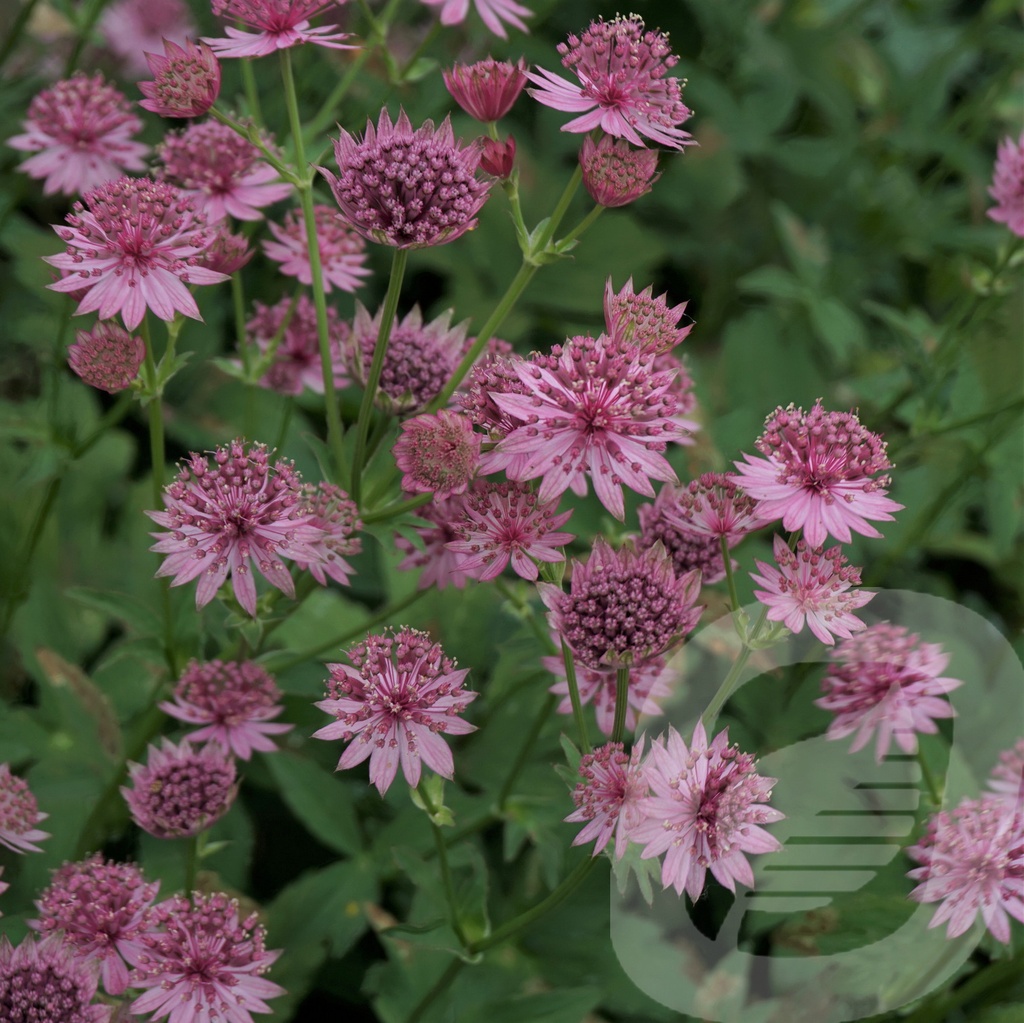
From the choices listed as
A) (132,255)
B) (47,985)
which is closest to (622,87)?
(132,255)

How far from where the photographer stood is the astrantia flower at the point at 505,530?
1006 millimetres

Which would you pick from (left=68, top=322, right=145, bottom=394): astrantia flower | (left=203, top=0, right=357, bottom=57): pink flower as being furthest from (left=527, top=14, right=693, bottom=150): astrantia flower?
(left=68, top=322, right=145, bottom=394): astrantia flower

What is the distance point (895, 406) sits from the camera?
190 centimetres

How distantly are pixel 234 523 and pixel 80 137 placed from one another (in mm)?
709

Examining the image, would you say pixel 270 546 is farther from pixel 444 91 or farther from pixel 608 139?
pixel 444 91

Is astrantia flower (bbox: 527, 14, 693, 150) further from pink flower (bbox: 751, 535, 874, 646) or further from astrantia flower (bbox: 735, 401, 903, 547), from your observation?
pink flower (bbox: 751, 535, 874, 646)

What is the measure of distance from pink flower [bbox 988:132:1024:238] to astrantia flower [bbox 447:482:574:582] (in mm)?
958

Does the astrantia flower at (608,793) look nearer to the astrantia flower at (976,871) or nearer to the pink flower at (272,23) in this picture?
the astrantia flower at (976,871)

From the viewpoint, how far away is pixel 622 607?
979 millimetres

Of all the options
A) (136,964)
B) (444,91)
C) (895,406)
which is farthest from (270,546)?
(895,406)

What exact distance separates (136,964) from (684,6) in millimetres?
2436

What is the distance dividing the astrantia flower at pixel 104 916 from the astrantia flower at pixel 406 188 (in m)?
0.62

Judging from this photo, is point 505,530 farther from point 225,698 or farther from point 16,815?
point 16,815

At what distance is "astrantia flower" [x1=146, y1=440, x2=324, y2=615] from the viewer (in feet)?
3.29
